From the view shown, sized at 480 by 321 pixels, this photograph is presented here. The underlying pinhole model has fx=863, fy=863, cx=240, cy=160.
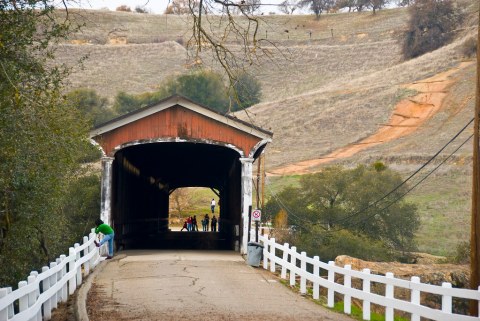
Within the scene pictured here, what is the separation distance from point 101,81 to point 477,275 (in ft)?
359

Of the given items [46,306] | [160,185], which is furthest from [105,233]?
[160,185]

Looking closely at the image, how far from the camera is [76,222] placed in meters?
37.2

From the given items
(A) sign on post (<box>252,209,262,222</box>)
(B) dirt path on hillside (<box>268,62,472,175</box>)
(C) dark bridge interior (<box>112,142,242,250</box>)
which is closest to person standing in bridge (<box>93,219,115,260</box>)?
(C) dark bridge interior (<box>112,142,242,250</box>)

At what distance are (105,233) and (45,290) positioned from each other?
1102cm

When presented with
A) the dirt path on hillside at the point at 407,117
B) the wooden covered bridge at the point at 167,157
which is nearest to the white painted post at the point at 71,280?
the wooden covered bridge at the point at 167,157

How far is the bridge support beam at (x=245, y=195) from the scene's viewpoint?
28297 mm

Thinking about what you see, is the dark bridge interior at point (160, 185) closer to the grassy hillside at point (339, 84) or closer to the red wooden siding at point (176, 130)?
the red wooden siding at point (176, 130)

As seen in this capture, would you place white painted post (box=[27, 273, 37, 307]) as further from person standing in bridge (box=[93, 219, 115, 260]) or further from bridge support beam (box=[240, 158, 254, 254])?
bridge support beam (box=[240, 158, 254, 254])

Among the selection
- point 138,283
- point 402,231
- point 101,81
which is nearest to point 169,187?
point 402,231

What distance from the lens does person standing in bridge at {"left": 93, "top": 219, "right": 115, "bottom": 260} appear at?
971 inches

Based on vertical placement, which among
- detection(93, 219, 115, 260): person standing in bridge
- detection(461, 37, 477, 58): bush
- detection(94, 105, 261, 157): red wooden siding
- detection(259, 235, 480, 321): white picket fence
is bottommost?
detection(259, 235, 480, 321): white picket fence

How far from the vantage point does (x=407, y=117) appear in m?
79.9

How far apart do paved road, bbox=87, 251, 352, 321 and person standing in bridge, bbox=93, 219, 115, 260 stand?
0.78 m

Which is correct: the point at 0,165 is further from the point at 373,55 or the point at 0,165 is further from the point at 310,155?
the point at 373,55
